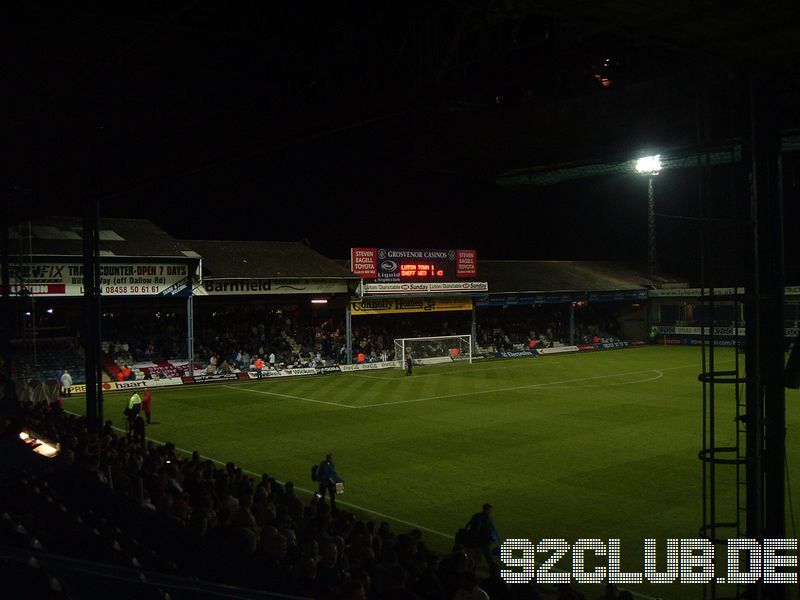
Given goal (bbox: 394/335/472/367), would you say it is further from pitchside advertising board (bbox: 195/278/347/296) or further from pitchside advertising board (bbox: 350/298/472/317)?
pitchside advertising board (bbox: 195/278/347/296)

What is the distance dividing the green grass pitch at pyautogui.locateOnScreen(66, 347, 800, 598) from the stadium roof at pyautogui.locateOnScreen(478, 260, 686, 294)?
14.1 meters

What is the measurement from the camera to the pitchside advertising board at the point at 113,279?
3409 cm

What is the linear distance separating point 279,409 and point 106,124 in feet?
49.4

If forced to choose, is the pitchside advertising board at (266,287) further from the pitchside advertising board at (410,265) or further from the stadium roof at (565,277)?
the stadium roof at (565,277)

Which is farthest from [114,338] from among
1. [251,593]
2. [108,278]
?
[251,593]

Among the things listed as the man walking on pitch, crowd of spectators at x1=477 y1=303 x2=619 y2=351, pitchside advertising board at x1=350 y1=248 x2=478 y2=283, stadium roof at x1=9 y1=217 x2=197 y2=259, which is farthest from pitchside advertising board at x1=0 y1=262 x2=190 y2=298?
crowd of spectators at x1=477 y1=303 x2=619 y2=351

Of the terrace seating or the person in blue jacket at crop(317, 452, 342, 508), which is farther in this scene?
the terrace seating

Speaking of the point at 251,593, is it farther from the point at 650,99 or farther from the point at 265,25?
the point at 265,25

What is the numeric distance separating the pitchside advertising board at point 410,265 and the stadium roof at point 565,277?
3029 mm

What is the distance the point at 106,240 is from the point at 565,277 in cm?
3352

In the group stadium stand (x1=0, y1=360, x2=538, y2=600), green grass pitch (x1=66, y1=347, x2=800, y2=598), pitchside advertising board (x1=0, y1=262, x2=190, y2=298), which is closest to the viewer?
stadium stand (x1=0, y1=360, x2=538, y2=600)

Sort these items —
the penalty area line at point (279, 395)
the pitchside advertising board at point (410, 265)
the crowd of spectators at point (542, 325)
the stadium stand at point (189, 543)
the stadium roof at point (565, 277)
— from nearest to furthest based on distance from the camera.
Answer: the stadium stand at point (189, 543) < the penalty area line at point (279, 395) < the pitchside advertising board at point (410, 265) < the crowd of spectators at point (542, 325) < the stadium roof at point (565, 277)

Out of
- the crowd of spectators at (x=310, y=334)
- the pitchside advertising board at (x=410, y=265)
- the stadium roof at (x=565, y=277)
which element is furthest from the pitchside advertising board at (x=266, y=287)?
the stadium roof at (x=565, y=277)

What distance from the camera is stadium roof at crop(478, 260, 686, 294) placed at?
5419 cm
